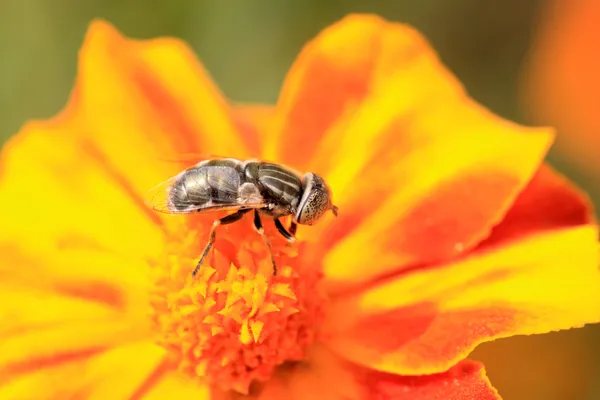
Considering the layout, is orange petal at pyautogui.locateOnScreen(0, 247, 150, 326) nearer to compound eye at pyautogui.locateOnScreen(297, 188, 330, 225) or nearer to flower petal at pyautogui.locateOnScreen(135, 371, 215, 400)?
flower petal at pyautogui.locateOnScreen(135, 371, 215, 400)

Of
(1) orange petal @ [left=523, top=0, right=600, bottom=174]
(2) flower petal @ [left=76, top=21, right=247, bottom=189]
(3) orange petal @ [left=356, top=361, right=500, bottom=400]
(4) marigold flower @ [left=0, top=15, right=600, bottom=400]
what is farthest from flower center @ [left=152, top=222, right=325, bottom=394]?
(1) orange petal @ [left=523, top=0, right=600, bottom=174]

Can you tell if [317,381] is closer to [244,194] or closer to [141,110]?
[244,194]

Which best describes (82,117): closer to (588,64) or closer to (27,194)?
(27,194)

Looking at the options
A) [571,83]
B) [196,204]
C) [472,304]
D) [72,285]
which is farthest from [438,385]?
[571,83]

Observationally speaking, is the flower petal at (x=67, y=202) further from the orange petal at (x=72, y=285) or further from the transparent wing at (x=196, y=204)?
the transparent wing at (x=196, y=204)

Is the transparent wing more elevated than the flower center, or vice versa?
the transparent wing

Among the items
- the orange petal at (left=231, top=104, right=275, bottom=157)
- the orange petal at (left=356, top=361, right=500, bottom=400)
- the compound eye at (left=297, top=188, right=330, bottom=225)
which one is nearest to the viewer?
the orange petal at (left=356, top=361, right=500, bottom=400)

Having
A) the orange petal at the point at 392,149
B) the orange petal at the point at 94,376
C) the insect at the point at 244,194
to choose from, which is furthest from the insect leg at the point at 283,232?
the orange petal at the point at 94,376
